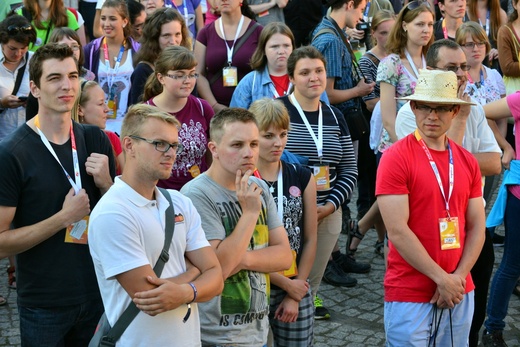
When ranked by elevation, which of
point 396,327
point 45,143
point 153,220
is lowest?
point 396,327

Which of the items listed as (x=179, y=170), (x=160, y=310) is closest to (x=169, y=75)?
(x=179, y=170)

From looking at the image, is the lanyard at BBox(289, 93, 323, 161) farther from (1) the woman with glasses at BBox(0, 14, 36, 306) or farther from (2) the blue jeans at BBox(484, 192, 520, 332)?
(1) the woman with glasses at BBox(0, 14, 36, 306)

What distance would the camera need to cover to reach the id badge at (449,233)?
4438mm

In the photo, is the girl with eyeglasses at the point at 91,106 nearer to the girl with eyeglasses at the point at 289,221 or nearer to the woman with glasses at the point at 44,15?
the girl with eyeglasses at the point at 289,221

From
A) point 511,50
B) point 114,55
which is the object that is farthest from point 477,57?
point 114,55

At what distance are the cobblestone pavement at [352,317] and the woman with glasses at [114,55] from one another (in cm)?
192

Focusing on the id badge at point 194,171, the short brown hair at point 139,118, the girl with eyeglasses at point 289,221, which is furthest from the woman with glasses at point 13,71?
the short brown hair at point 139,118

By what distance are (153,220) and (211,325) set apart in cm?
80

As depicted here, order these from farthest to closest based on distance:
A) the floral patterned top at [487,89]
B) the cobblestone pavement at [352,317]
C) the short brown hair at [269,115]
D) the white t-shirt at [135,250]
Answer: the floral patterned top at [487,89] → the cobblestone pavement at [352,317] → the short brown hair at [269,115] → the white t-shirt at [135,250]

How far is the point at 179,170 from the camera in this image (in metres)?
5.63

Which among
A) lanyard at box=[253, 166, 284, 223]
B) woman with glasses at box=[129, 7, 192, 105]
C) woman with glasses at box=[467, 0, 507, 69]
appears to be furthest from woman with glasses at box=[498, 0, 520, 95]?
lanyard at box=[253, 166, 284, 223]

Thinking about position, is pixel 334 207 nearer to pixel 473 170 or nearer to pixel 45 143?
pixel 473 170

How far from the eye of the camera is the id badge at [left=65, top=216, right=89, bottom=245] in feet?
13.2

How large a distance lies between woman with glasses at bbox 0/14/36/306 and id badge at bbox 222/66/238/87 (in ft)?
5.77
